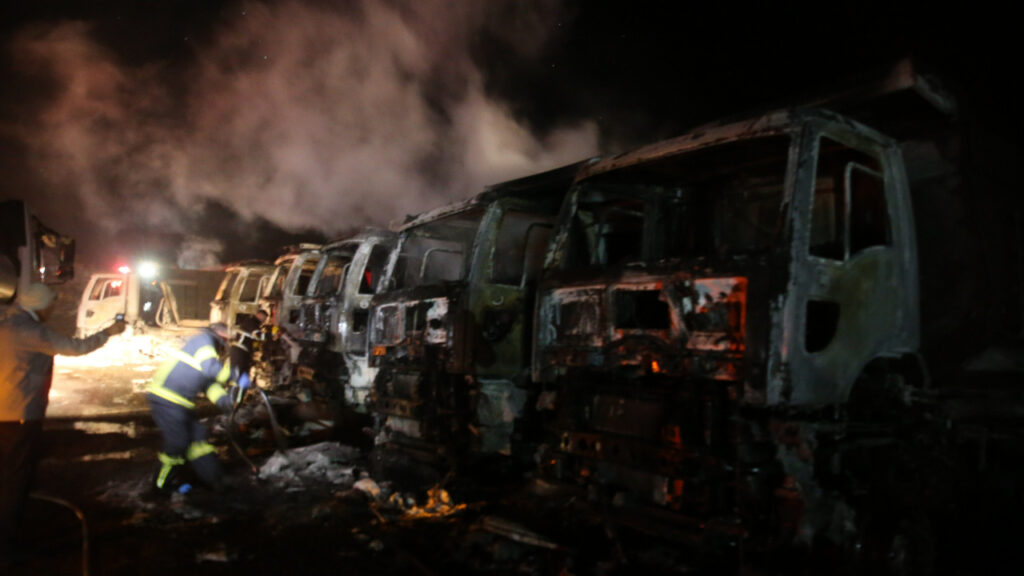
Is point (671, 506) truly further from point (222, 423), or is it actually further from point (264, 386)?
point (264, 386)

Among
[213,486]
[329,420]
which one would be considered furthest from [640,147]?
[329,420]

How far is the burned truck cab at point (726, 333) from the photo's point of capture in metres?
2.88

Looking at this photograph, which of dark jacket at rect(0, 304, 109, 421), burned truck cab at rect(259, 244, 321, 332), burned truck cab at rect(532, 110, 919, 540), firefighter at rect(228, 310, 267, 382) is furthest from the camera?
burned truck cab at rect(259, 244, 321, 332)

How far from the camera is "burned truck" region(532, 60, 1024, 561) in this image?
288 centimetres

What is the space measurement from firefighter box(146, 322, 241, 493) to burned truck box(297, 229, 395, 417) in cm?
182

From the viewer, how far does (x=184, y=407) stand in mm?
4949

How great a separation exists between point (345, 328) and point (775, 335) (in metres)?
5.31

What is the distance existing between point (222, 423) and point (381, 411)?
3.68 m

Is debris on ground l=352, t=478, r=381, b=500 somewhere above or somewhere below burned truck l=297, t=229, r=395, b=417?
below

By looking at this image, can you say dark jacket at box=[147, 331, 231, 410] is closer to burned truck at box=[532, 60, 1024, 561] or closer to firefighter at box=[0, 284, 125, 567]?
firefighter at box=[0, 284, 125, 567]

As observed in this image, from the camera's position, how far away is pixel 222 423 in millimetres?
7949

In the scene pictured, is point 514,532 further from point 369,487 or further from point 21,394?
point 21,394

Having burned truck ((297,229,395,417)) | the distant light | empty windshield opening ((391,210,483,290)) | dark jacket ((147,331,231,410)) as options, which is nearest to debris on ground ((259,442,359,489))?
burned truck ((297,229,395,417))

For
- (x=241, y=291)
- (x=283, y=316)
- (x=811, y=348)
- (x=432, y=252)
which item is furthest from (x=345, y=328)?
(x=811, y=348)
